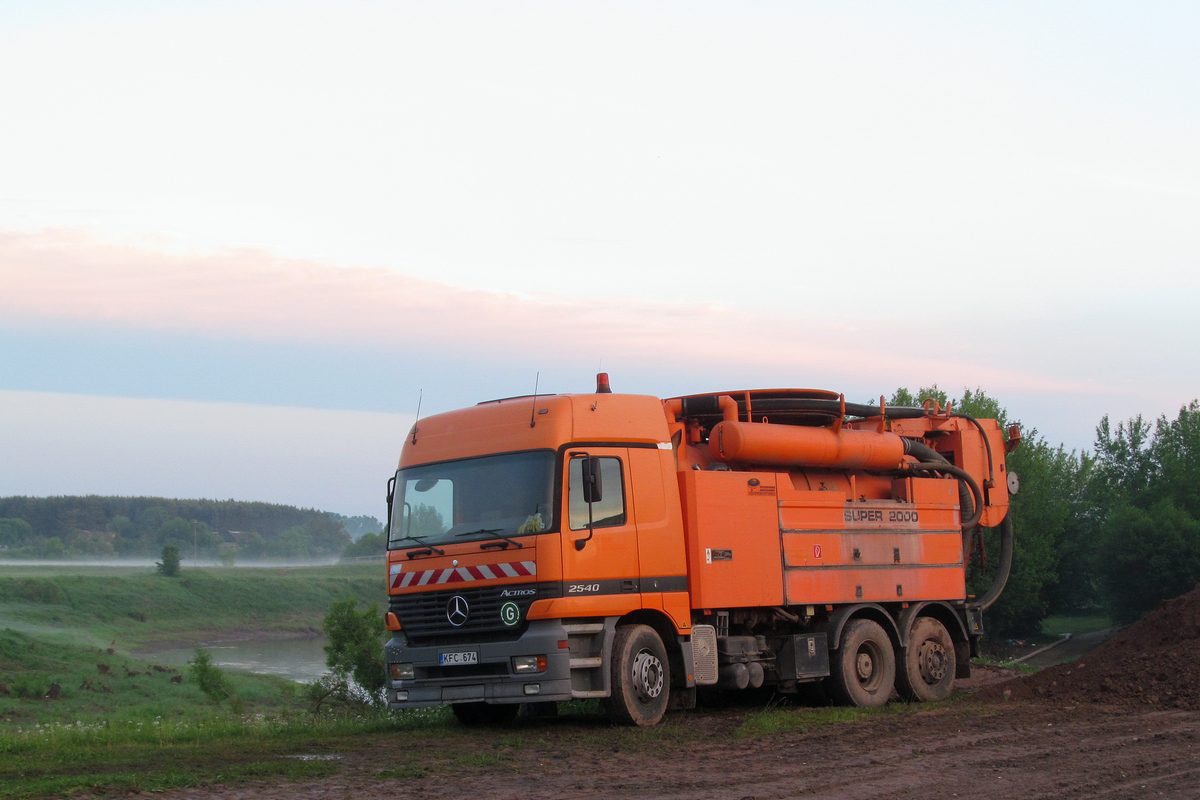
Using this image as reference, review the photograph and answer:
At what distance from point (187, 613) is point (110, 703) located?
49.6 metres

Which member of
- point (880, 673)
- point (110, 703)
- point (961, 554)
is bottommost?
point (110, 703)

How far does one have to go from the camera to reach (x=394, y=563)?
12.3 metres

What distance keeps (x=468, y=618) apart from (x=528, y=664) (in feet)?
2.87

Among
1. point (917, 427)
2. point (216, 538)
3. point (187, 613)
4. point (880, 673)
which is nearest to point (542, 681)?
point (880, 673)

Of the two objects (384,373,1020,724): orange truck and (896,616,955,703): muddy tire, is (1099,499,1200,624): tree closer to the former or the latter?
(896,616,955,703): muddy tire

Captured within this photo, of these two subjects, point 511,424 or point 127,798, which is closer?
point 127,798

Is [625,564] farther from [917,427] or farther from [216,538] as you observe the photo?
[216,538]

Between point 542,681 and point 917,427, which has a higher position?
point 917,427

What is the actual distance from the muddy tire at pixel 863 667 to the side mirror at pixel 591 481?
15.1 ft

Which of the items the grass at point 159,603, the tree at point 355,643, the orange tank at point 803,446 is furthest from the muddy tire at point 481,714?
the grass at point 159,603

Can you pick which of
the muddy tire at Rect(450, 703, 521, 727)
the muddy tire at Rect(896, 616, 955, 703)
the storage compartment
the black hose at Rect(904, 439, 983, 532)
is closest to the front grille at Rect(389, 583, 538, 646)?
the muddy tire at Rect(450, 703, 521, 727)

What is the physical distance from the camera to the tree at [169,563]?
10153 centimetres

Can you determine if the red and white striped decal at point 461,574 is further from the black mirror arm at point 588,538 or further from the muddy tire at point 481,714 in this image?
the muddy tire at point 481,714

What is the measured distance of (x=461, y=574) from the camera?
11562mm
